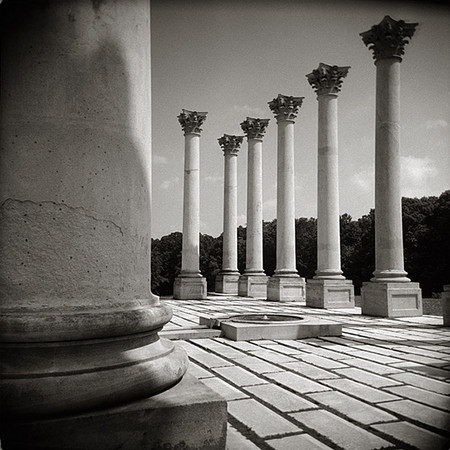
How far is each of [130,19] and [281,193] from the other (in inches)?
4036

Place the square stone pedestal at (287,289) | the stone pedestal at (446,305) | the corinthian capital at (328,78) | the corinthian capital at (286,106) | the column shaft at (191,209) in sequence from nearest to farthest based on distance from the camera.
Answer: the stone pedestal at (446,305)
the corinthian capital at (328,78)
the square stone pedestal at (287,289)
the corinthian capital at (286,106)
the column shaft at (191,209)

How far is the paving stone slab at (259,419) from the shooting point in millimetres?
21897

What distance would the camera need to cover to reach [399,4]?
1292 centimetres

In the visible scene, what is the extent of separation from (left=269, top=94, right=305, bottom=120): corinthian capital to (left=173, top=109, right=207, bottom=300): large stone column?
2489cm

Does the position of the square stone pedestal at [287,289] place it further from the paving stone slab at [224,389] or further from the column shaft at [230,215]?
the paving stone slab at [224,389]

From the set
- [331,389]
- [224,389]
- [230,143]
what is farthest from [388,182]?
[230,143]

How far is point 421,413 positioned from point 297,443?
29.2 ft

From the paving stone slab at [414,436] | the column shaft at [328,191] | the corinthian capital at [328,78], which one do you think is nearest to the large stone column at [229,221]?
the column shaft at [328,191]

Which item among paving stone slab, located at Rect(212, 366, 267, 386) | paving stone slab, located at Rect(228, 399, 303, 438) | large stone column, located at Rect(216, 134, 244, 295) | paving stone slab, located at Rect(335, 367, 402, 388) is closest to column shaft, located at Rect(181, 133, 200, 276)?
large stone column, located at Rect(216, 134, 244, 295)

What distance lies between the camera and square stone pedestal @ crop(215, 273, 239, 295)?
489 feet

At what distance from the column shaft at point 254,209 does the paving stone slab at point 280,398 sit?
109 metres

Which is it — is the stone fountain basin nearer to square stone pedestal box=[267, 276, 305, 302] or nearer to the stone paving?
the stone paving

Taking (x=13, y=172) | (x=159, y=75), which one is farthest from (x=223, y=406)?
(x=159, y=75)

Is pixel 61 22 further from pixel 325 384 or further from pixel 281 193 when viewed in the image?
pixel 281 193
